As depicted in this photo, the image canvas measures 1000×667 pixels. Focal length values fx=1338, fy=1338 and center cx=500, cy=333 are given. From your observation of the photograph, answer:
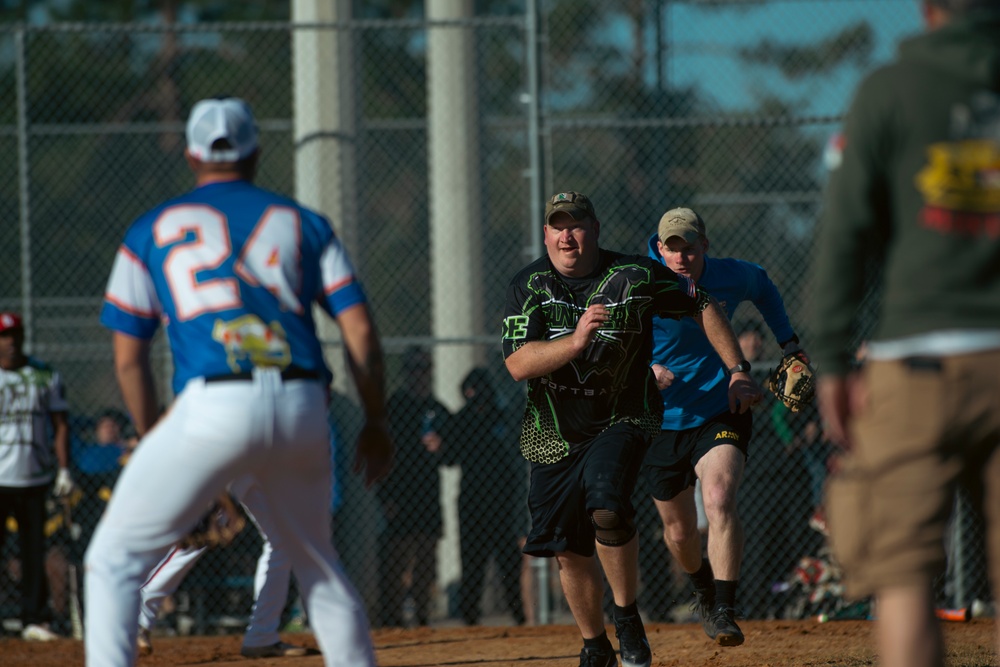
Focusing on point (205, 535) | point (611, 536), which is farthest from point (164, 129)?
point (611, 536)

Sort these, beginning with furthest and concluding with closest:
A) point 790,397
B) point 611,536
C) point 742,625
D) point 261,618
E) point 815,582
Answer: point 815,582
point 742,625
point 261,618
point 790,397
point 611,536

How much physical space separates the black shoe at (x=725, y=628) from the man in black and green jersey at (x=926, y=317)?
11.4 feet

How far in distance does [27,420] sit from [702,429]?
5577mm

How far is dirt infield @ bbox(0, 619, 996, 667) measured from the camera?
712cm

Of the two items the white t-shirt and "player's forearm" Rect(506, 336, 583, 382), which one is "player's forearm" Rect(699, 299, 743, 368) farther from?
the white t-shirt

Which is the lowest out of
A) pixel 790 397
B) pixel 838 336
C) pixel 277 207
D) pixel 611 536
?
pixel 611 536

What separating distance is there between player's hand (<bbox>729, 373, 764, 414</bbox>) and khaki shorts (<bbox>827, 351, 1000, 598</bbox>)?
3.22m

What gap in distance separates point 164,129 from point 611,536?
8263 mm

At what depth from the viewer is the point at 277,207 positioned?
4.02 meters

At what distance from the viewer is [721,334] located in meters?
6.39

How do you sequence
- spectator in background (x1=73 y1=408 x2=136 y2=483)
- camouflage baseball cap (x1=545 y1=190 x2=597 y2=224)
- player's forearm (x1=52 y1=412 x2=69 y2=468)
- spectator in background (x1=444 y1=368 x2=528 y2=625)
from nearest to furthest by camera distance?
camouflage baseball cap (x1=545 y1=190 x2=597 y2=224) → player's forearm (x1=52 y1=412 x2=69 y2=468) → spectator in background (x1=444 y1=368 x2=528 y2=625) → spectator in background (x1=73 y1=408 x2=136 y2=483)

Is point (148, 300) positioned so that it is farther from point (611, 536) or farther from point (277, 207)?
point (611, 536)

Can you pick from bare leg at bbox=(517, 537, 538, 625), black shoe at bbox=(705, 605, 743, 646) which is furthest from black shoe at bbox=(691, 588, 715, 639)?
bare leg at bbox=(517, 537, 538, 625)

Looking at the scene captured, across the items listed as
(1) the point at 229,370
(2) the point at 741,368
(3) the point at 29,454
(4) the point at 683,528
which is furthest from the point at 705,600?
(3) the point at 29,454
